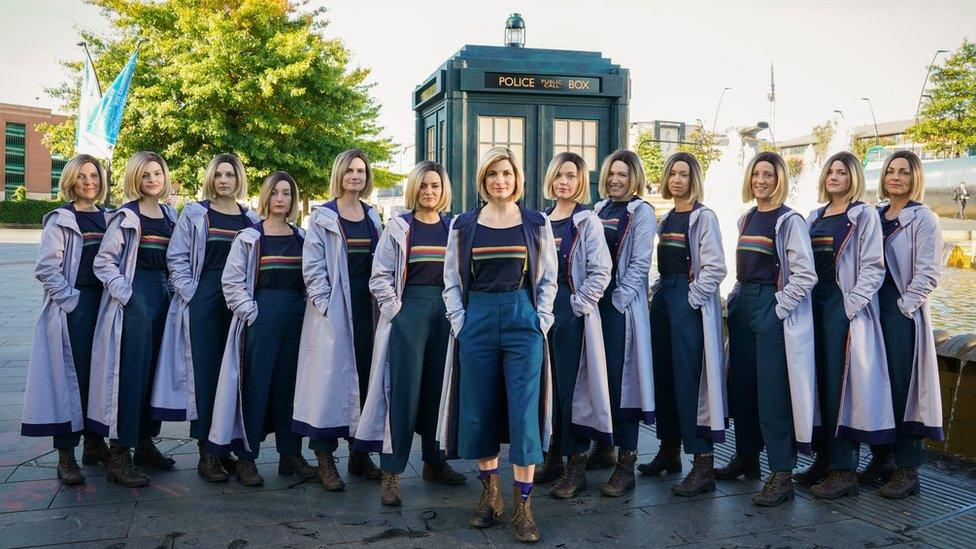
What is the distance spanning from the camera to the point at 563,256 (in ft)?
16.3

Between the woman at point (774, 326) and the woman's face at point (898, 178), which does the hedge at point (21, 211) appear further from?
the woman's face at point (898, 178)

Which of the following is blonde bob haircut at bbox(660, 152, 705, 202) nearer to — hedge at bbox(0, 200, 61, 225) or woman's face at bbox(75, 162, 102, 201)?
woman's face at bbox(75, 162, 102, 201)

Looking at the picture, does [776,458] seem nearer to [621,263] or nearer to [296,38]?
[621,263]

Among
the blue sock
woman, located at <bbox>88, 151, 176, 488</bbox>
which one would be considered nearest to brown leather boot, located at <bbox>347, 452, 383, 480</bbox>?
the blue sock

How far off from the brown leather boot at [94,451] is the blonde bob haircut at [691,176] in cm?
422

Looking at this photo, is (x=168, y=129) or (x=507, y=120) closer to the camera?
(x=507, y=120)

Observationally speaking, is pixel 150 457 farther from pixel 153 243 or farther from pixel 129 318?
pixel 153 243

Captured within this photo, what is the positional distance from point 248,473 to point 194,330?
100 centimetres

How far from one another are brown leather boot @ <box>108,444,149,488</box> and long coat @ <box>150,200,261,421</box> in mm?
299

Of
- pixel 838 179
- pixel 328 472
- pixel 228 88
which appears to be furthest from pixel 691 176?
pixel 228 88

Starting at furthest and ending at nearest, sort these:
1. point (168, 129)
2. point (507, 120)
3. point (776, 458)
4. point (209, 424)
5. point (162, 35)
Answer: point (162, 35)
point (168, 129)
point (507, 120)
point (209, 424)
point (776, 458)

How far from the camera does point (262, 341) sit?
5.13 metres

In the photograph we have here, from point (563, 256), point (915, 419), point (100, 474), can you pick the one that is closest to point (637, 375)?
point (563, 256)

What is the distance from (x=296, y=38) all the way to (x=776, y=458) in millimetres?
24452
